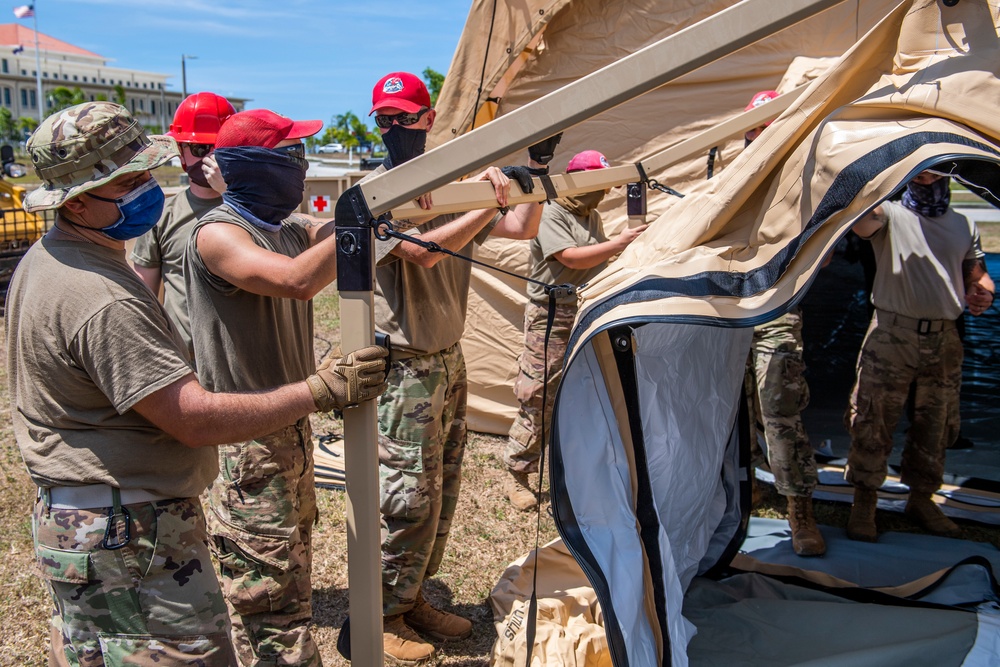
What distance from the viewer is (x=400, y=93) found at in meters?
3.16

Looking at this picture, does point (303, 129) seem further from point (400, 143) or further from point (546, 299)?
point (546, 299)

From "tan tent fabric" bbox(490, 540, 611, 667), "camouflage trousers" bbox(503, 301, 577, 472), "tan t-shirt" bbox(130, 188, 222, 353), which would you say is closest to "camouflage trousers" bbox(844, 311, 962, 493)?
"camouflage trousers" bbox(503, 301, 577, 472)

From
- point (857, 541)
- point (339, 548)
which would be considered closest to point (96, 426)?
point (339, 548)

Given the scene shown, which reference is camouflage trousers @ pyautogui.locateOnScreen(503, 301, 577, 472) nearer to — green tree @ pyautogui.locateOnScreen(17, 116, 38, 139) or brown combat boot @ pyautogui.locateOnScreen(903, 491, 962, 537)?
brown combat boot @ pyautogui.locateOnScreen(903, 491, 962, 537)

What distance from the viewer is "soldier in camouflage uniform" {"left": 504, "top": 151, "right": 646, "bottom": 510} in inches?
178

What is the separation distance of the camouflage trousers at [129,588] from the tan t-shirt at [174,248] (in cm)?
174

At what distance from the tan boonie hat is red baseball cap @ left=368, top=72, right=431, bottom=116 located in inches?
48.3

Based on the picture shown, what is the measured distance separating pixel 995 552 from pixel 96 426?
3.80 meters

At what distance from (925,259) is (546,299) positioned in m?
1.95

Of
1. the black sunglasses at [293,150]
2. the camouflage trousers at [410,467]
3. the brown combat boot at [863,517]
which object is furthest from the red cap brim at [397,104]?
the brown combat boot at [863,517]

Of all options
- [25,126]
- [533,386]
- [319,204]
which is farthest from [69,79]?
[533,386]

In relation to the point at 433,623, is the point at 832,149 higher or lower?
higher

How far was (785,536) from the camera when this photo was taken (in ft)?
13.4

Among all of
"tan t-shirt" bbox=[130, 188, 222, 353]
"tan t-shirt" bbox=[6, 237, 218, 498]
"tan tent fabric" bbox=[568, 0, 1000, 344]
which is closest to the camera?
"tan t-shirt" bbox=[6, 237, 218, 498]
